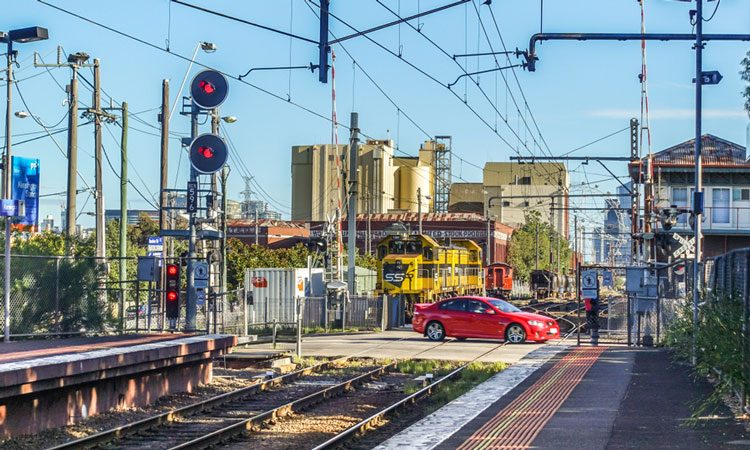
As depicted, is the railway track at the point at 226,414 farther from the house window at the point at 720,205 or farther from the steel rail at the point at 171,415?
the house window at the point at 720,205

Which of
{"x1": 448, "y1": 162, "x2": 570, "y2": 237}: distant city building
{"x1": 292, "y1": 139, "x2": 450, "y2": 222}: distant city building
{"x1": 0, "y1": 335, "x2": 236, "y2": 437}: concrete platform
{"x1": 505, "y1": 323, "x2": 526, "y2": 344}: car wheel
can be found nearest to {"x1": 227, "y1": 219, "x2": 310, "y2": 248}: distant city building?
{"x1": 292, "y1": 139, "x2": 450, "y2": 222}: distant city building

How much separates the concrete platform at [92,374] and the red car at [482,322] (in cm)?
1364

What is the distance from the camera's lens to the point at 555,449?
12750 millimetres

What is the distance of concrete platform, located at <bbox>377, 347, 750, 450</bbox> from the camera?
13375 mm

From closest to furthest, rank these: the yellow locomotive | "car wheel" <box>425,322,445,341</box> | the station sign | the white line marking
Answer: the white line marking < the station sign < "car wheel" <box>425,322,445,341</box> < the yellow locomotive

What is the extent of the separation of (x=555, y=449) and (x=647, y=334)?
2203 centimetres

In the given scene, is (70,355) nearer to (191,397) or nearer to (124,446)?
(124,446)

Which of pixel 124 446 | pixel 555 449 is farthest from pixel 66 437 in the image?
pixel 555 449

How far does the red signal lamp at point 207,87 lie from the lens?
23511 mm

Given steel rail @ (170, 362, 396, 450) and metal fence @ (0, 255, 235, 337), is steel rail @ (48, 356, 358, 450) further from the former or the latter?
metal fence @ (0, 255, 235, 337)

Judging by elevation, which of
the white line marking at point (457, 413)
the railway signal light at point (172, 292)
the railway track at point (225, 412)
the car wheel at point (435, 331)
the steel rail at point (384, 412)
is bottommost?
the railway track at point (225, 412)

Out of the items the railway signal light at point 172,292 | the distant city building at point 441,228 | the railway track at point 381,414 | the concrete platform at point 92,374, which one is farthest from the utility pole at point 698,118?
the distant city building at point 441,228

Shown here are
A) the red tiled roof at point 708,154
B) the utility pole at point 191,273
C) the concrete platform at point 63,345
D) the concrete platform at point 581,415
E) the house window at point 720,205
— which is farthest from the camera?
the red tiled roof at point 708,154

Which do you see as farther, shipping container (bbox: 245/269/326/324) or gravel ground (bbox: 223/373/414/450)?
shipping container (bbox: 245/269/326/324)
